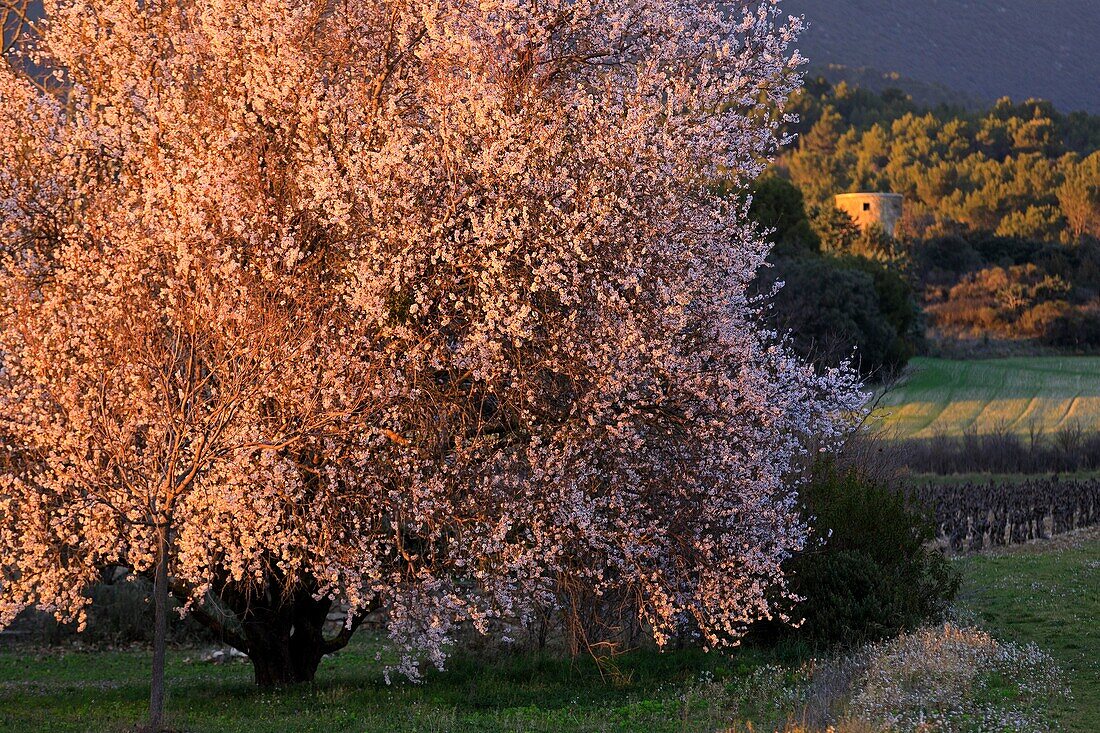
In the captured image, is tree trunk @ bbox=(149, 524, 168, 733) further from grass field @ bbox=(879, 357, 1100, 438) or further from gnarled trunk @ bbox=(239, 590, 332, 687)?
grass field @ bbox=(879, 357, 1100, 438)

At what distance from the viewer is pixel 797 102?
107 m

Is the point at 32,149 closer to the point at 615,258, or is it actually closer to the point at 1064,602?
the point at 615,258

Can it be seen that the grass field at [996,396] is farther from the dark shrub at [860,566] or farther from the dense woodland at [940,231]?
Result: the dark shrub at [860,566]

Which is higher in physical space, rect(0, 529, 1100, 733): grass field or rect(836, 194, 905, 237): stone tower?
rect(836, 194, 905, 237): stone tower

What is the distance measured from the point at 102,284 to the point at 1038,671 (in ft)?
37.4

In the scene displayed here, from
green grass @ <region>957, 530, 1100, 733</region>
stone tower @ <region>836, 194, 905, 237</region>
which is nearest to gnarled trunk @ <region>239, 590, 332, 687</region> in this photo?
green grass @ <region>957, 530, 1100, 733</region>

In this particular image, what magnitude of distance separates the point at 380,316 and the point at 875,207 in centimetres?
8088

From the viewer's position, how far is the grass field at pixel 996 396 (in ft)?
169

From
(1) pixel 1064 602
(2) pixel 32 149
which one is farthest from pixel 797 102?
(2) pixel 32 149

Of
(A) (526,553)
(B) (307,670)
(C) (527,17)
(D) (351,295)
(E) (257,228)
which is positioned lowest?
(B) (307,670)

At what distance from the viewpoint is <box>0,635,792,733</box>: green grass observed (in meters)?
12.6

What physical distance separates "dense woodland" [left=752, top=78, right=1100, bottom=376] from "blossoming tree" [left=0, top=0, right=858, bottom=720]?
26962 millimetres

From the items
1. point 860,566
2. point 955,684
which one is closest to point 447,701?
point 955,684

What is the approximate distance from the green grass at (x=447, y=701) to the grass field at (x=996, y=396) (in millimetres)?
33440
